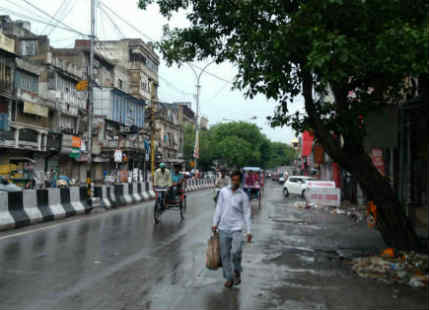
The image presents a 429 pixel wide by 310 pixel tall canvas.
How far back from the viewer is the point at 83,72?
46.7m

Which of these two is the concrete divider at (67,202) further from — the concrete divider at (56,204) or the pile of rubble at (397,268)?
the pile of rubble at (397,268)

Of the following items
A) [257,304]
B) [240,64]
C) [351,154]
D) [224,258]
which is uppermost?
[240,64]

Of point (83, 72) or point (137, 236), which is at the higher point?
point (83, 72)

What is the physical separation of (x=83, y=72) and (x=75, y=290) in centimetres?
4327

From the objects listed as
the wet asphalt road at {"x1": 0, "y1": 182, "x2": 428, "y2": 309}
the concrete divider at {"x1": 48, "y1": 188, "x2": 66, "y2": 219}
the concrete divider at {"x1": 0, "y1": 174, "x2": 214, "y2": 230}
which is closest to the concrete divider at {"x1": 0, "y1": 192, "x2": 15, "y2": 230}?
the concrete divider at {"x1": 0, "y1": 174, "x2": 214, "y2": 230}

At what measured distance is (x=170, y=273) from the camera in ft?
24.4

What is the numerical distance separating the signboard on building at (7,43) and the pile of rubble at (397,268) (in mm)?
32416

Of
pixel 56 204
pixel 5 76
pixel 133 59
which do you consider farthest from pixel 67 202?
pixel 133 59

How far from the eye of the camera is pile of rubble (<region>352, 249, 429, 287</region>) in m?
7.44

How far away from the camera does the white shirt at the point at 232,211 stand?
672cm

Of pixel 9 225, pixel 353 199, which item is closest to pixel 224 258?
pixel 9 225

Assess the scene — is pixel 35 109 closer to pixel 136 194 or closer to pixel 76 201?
pixel 136 194

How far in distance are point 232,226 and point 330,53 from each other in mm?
3145

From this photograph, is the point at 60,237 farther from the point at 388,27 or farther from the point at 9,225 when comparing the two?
the point at 388,27
